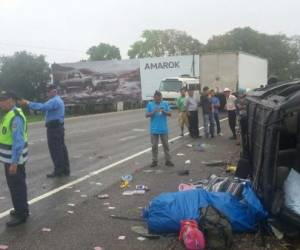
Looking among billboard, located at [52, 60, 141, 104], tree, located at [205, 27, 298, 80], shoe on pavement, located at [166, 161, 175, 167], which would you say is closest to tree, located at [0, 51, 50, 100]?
billboard, located at [52, 60, 141, 104]

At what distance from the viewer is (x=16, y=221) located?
24.2ft

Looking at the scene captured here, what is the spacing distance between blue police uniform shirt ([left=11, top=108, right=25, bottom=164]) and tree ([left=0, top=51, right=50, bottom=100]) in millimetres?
54924

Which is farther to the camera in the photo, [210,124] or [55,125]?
[210,124]

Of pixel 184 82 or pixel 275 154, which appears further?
pixel 184 82

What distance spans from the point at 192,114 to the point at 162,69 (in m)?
27.1

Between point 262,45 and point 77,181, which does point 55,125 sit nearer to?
point 77,181

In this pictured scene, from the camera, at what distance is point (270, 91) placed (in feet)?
27.6

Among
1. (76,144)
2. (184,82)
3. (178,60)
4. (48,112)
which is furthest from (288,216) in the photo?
(178,60)

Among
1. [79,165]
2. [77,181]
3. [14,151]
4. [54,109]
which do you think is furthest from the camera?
[79,165]

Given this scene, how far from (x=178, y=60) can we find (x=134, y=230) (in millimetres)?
37303

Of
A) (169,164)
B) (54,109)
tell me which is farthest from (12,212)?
(169,164)

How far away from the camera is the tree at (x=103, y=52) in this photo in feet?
353

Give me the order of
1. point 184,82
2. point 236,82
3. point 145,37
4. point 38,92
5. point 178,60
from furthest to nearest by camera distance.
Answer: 1. point 145,37
2. point 38,92
3. point 178,60
4. point 184,82
5. point 236,82

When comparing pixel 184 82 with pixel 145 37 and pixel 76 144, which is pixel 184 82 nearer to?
pixel 76 144
